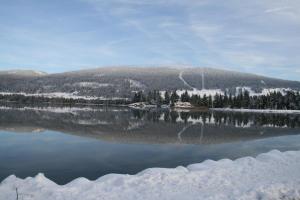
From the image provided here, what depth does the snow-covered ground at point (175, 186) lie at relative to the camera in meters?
12.8

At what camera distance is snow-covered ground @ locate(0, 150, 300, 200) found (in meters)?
12.8

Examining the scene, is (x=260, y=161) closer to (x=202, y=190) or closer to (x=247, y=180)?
(x=247, y=180)

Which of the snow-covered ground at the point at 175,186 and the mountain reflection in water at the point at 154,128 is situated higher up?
the snow-covered ground at the point at 175,186

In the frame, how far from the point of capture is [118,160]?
21562 mm

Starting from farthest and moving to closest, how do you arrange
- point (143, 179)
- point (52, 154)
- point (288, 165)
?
1. point (52, 154)
2. point (288, 165)
3. point (143, 179)

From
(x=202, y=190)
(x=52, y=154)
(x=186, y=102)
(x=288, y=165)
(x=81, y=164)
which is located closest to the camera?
(x=202, y=190)

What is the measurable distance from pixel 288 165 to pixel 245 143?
1314 cm

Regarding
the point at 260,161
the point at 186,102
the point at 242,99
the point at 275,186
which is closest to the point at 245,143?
the point at 260,161

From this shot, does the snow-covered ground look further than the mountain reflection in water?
No

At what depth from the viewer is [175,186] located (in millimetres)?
14062

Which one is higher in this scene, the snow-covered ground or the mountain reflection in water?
the snow-covered ground

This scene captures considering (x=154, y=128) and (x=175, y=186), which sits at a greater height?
(x=175, y=186)

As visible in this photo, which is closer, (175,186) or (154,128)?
(175,186)

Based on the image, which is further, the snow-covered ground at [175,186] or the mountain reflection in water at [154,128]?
the mountain reflection in water at [154,128]
